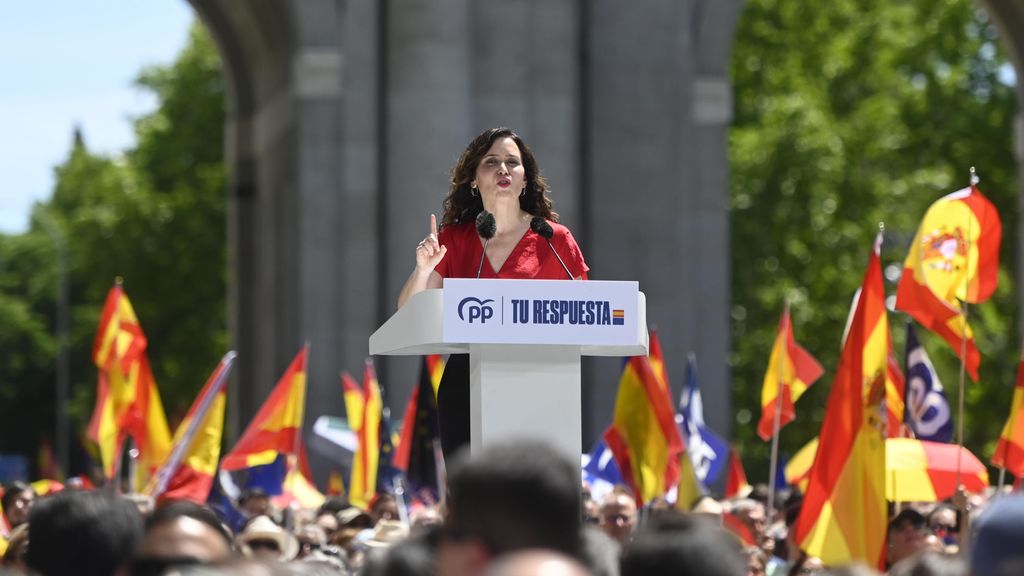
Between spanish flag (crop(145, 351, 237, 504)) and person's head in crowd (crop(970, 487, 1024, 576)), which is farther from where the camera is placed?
spanish flag (crop(145, 351, 237, 504))

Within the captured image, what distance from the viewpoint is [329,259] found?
25.2m

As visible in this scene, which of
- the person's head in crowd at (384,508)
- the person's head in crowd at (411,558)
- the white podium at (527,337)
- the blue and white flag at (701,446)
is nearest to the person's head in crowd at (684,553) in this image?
the person's head in crowd at (411,558)

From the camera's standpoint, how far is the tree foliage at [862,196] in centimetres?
4209

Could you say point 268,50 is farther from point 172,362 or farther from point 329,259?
point 172,362

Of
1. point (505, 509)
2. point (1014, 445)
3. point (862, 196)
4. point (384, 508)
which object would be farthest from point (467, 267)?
point (862, 196)

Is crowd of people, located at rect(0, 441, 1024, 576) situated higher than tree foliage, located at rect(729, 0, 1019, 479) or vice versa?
tree foliage, located at rect(729, 0, 1019, 479)

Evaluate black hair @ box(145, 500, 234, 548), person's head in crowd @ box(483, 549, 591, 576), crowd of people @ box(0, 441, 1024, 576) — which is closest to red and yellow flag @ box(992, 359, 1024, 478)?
crowd of people @ box(0, 441, 1024, 576)

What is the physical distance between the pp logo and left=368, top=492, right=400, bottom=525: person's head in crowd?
6.92 metres

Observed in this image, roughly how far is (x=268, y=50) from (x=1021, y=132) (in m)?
9.58

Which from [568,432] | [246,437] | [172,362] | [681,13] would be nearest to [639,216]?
[681,13]

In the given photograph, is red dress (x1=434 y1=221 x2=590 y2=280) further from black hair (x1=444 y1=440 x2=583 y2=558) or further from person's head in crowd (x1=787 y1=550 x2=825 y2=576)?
black hair (x1=444 y1=440 x2=583 y2=558)

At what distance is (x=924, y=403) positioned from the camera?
611 inches

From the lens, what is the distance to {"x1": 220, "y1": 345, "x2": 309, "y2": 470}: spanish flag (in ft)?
53.5

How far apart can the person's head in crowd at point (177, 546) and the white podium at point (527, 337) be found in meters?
2.31
